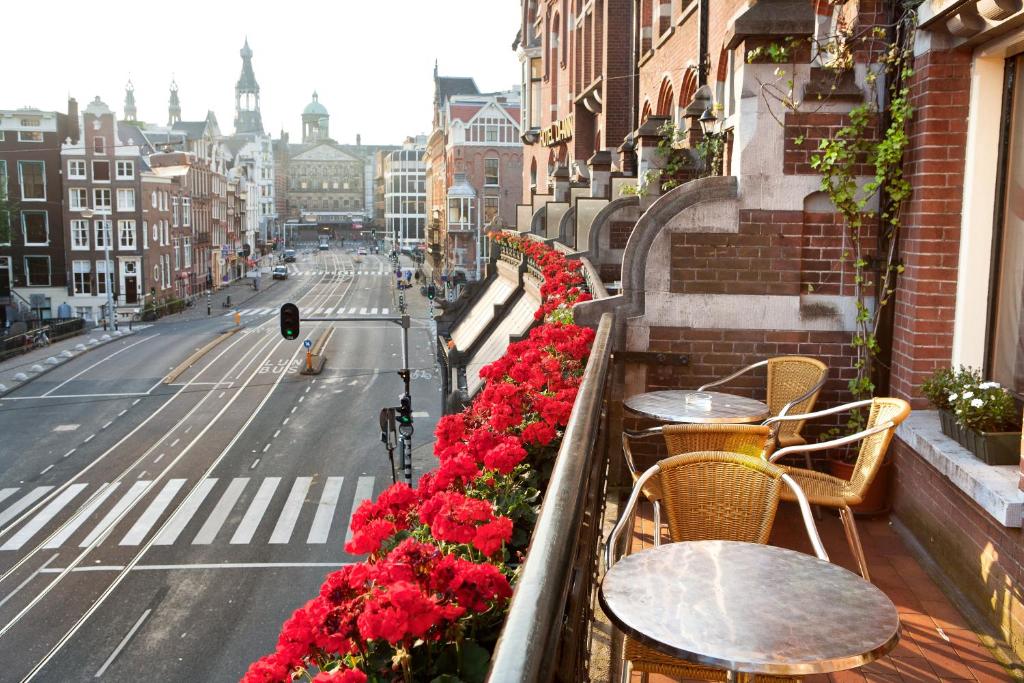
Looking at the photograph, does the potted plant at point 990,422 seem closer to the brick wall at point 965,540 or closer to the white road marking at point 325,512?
the brick wall at point 965,540

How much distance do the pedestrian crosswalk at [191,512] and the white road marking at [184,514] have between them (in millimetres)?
25

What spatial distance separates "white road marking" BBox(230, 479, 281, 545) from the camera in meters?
23.5

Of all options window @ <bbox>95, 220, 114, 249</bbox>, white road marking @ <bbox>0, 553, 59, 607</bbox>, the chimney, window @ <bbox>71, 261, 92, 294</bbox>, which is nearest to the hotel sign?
white road marking @ <bbox>0, 553, 59, 607</bbox>

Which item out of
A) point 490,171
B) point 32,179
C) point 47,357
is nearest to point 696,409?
point 47,357

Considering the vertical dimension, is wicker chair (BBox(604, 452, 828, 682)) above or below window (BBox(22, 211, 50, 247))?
below

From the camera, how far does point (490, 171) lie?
92.8 metres

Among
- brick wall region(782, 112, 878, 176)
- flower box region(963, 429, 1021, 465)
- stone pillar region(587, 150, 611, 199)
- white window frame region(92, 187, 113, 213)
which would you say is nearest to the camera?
flower box region(963, 429, 1021, 465)

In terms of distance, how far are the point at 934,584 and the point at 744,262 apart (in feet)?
8.78

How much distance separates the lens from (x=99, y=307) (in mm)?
63125

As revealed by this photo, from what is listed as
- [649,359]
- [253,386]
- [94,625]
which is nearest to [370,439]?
[253,386]

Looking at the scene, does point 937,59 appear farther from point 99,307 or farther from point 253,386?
point 99,307

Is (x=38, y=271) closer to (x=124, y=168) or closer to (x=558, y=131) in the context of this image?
(x=124, y=168)

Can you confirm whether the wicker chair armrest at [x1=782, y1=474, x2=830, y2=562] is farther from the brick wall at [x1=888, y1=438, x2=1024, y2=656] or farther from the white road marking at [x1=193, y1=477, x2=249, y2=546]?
the white road marking at [x1=193, y1=477, x2=249, y2=546]

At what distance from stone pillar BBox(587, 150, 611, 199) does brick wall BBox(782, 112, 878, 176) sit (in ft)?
51.4
